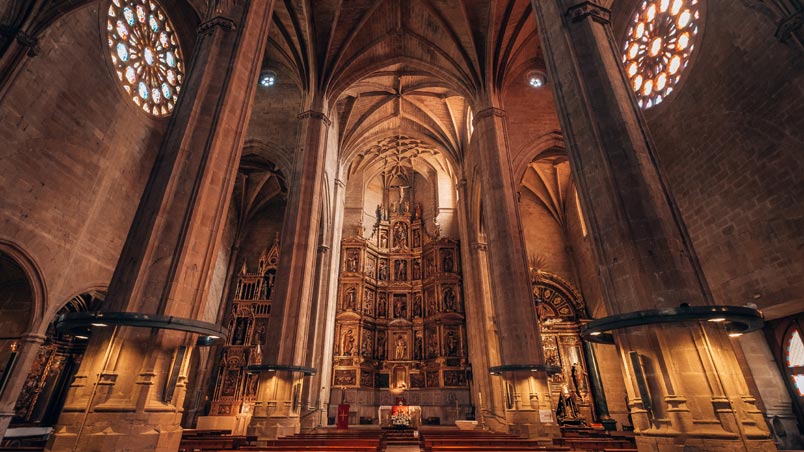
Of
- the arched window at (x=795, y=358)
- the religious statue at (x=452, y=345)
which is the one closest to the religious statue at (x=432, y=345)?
the religious statue at (x=452, y=345)

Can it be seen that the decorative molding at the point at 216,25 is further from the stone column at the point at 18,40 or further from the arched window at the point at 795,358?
the arched window at the point at 795,358

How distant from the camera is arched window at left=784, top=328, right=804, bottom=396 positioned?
995cm

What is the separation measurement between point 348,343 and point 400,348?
300 centimetres

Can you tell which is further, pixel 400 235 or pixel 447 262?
pixel 400 235

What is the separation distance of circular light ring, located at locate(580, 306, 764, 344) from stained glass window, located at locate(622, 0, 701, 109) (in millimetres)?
10096

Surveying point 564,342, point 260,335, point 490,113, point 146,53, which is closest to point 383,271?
point 260,335

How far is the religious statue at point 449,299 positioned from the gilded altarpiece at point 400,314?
57 mm

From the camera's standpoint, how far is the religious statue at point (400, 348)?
68.4 feet

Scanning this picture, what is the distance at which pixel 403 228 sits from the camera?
2467cm

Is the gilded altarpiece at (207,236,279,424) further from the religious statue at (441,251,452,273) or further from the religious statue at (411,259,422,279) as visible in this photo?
the religious statue at (441,251,452,273)

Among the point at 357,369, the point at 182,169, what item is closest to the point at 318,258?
the point at 357,369

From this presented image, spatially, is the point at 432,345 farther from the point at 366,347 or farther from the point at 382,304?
the point at 382,304

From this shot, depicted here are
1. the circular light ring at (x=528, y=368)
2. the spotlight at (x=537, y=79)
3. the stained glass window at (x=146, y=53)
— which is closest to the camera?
the circular light ring at (x=528, y=368)

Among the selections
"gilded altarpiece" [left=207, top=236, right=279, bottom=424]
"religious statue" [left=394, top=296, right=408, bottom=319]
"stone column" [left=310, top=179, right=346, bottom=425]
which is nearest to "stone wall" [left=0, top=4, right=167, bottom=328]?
"gilded altarpiece" [left=207, top=236, right=279, bottom=424]
